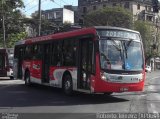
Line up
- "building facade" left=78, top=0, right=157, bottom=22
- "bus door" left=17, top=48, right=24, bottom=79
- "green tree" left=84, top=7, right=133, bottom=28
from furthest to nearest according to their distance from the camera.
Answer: "building facade" left=78, top=0, right=157, bottom=22
"green tree" left=84, top=7, right=133, bottom=28
"bus door" left=17, top=48, right=24, bottom=79

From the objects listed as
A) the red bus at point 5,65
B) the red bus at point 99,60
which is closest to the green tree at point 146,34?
the red bus at point 5,65

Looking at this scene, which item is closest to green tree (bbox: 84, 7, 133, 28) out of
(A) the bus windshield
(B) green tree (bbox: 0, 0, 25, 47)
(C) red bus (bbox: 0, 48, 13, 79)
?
(B) green tree (bbox: 0, 0, 25, 47)

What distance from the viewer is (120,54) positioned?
58.2 ft

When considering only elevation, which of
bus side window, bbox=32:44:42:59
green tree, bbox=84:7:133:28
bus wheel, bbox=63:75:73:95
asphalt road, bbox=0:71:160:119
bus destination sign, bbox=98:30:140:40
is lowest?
asphalt road, bbox=0:71:160:119

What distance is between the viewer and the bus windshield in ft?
57.1

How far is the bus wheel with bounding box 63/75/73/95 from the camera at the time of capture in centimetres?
1952

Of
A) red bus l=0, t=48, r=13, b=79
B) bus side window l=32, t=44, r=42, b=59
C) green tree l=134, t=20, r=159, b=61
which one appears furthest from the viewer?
green tree l=134, t=20, r=159, b=61

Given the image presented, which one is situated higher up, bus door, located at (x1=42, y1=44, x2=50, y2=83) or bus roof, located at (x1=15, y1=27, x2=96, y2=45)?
bus roof, located at (x1=15, y1=27, x2=96, y2=45)

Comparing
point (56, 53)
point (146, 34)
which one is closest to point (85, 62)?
point (56, 53)

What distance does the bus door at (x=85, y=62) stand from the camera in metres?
17.9

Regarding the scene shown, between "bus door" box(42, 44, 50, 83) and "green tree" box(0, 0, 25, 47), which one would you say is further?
"green tree" box(0, 0, 25, 47)

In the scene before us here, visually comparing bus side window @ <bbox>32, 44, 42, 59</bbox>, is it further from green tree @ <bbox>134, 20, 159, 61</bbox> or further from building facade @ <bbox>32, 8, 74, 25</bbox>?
building facade @ <bbox>32, 8, 74, 25</bbox>

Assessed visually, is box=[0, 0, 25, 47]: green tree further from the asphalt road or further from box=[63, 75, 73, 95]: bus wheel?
the asphalt road

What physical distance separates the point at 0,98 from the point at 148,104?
6.10 m
